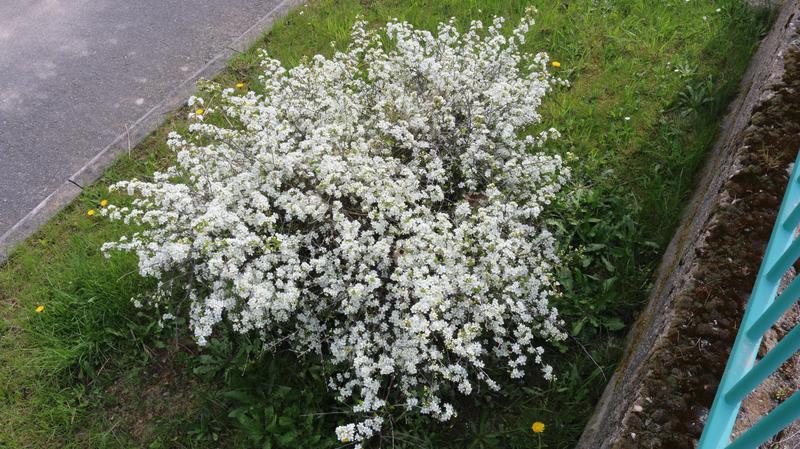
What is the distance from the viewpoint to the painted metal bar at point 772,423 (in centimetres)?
138

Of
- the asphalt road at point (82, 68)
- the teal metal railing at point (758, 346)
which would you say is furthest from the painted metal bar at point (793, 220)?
the asphalt road at point (82, 68)

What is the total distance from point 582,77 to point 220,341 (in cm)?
356

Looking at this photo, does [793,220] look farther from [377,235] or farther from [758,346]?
[377,235]

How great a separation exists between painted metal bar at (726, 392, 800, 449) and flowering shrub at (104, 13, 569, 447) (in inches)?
52.7

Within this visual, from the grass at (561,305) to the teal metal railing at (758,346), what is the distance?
134 centimetres

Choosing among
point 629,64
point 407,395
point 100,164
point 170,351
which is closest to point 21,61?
point 100,164

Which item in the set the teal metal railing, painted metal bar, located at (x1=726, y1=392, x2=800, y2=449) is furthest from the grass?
painted metal bar, located at (x1=726, y1=392, x2=800, y2=449)

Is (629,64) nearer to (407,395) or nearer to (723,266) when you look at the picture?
(723,266)

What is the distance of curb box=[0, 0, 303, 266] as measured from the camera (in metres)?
4.65

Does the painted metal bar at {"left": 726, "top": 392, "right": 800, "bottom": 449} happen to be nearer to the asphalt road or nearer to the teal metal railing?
the teal metal railing

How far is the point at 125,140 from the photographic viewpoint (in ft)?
16.8

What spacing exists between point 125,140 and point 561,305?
390cm

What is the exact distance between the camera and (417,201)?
3.65 metres

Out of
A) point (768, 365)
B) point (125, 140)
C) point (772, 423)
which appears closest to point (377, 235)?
point (768, 365)
